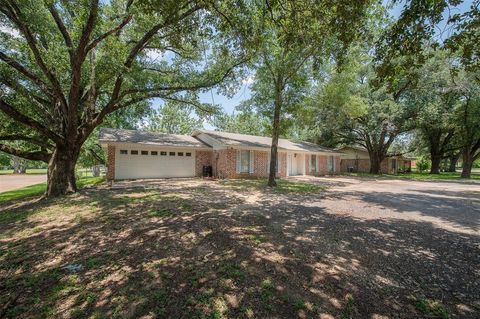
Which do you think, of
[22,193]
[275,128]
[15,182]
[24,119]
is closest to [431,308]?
[275,128]

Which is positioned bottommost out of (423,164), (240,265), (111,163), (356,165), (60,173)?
(240,265)

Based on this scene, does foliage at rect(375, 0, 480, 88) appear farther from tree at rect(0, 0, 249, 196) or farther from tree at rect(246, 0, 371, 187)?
tree at rect(0, 0, 249, 196)

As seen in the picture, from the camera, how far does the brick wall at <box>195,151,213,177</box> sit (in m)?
18.2

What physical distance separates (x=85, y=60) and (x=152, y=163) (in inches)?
Answer: 291

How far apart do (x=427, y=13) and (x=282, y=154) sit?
15.7 metres

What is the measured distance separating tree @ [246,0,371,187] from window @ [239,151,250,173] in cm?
397

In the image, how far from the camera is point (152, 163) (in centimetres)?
1623

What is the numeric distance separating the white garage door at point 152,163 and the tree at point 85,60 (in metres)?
3.84

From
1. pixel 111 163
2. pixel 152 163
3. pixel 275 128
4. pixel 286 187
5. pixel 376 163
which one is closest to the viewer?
pixel 286 187

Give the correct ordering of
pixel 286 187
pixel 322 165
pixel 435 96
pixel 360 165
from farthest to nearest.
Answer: pixel 360 165, pixel 322 165, pixel 435 96, pixel 286 187

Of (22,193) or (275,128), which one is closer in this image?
(22,193)

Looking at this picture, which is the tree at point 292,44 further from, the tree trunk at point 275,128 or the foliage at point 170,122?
the foliage at point 170,122

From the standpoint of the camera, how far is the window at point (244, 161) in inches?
690

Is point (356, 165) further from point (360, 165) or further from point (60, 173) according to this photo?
point (60, 173)
